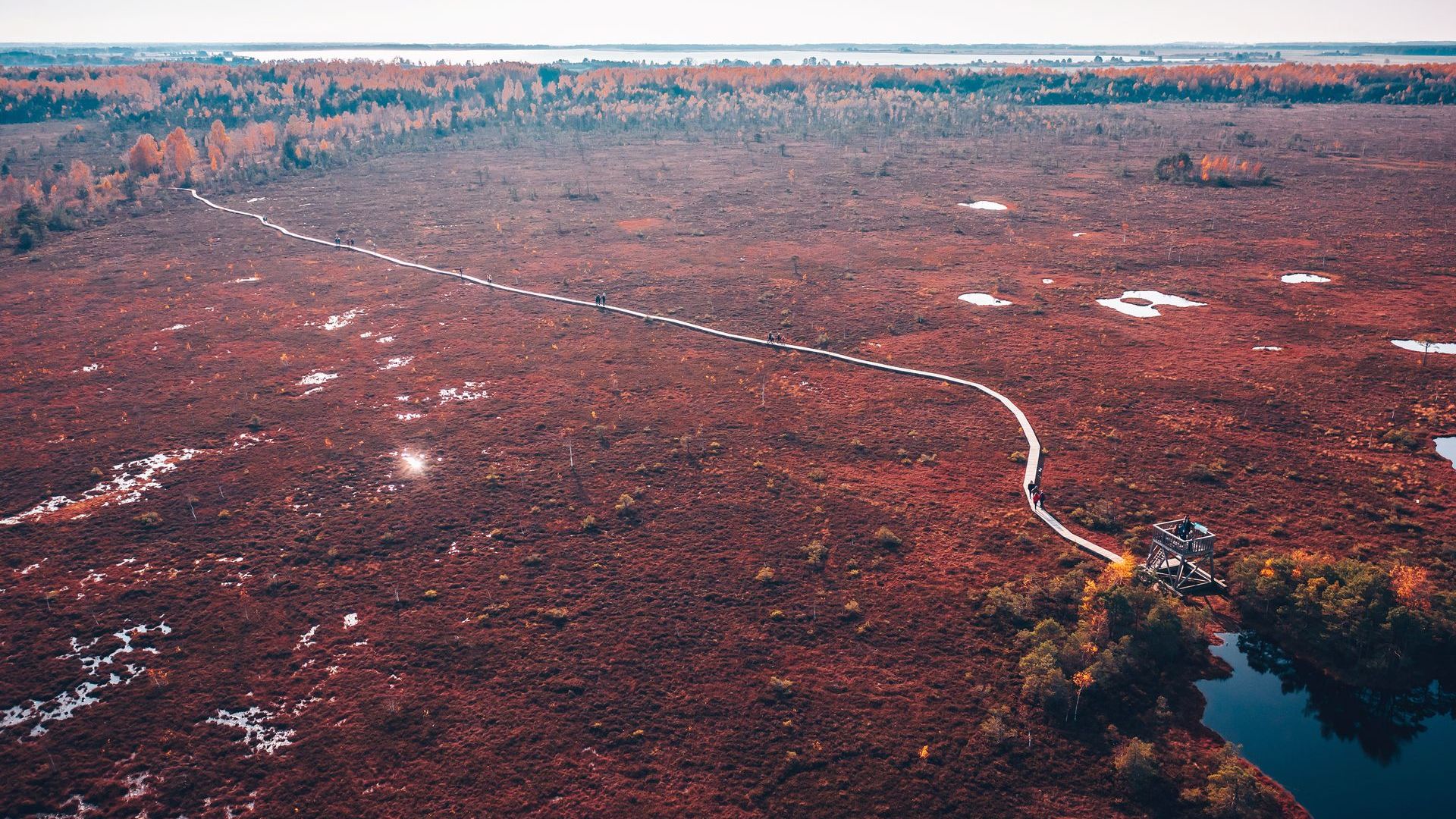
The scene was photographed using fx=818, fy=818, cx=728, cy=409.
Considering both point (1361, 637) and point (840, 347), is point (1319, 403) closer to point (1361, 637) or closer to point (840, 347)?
point (1361, 637)

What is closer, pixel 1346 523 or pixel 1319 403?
pixel 1346 523

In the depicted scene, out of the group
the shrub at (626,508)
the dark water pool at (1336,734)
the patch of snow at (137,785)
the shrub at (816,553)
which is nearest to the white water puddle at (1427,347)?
the dark water pool at (1336,734)

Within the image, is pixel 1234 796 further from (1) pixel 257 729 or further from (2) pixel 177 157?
(2) pixel 177 157

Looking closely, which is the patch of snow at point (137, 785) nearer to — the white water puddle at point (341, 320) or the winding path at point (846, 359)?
the winding path at point (846, 359)

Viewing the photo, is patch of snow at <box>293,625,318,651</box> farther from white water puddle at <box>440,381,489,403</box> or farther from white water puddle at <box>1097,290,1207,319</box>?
white water puddle at <box>1097,290,1207,319</box>

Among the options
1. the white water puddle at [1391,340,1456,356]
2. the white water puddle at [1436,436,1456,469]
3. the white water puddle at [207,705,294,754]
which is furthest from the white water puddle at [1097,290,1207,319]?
the white water puddle at [207,705,294,754]

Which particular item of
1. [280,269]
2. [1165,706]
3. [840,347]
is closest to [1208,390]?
[840,347]
